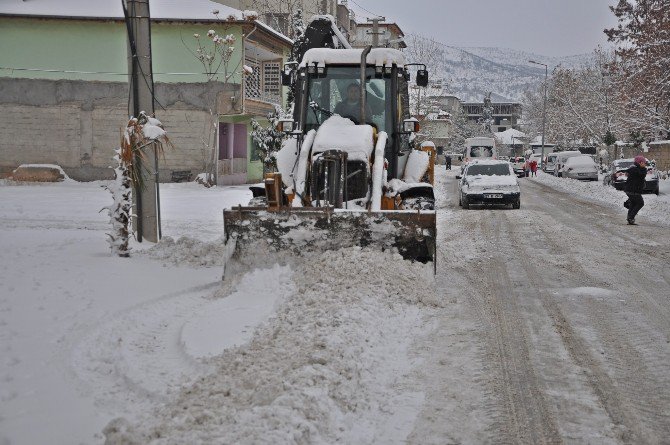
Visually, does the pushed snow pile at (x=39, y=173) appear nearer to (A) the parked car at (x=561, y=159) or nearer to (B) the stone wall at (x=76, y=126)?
(B) the stone wall at (x=76, y=126)

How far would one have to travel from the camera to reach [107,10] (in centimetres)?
2858

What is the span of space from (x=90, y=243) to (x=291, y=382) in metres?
7.39

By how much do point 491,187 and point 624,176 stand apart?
38.7 feet

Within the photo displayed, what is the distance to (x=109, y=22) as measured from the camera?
27.7 meters

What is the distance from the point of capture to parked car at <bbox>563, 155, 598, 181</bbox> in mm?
39000

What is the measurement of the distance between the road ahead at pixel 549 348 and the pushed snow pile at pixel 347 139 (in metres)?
2.06

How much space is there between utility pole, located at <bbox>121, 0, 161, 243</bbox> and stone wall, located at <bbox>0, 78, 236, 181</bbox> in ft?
55.6

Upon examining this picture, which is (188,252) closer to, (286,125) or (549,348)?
(286,125)

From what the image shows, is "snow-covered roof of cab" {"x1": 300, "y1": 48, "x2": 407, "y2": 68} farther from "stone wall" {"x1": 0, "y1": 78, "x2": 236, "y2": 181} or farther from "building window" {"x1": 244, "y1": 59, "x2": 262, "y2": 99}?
"building window" {"x1": 244, "y1": 59, "x2": 262, "y2": 99}

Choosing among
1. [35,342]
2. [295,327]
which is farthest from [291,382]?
[35,342]

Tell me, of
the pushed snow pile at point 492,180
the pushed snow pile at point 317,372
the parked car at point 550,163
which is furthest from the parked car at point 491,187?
the parked car at point 550,163

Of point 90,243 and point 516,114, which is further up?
point 516,114

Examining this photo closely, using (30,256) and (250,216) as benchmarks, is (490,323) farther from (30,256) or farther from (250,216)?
(30,256)

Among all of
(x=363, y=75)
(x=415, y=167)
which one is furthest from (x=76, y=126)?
(x=415, y=167)
